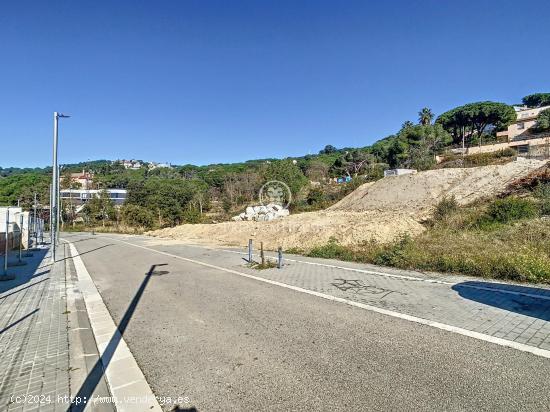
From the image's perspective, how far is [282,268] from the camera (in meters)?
11.5

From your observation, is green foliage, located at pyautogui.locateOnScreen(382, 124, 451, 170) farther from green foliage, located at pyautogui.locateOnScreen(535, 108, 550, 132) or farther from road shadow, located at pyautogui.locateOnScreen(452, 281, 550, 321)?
road shadow, located at pyautogui.locateOnScreen(452, 281, 550, 321)

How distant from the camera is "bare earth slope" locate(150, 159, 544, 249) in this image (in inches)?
698

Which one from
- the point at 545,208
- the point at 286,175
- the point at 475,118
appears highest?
the point at 475,118

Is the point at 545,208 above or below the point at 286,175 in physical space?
below

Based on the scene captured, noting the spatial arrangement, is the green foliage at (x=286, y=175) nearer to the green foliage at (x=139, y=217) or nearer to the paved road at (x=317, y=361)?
the green foliage at (x=139, y=217)

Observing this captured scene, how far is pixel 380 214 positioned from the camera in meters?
22.2

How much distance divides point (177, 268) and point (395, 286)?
7832 mm

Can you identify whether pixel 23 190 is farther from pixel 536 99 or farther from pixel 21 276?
pixel 536 99

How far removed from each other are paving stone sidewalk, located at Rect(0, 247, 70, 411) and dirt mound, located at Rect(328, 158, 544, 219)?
764 inches

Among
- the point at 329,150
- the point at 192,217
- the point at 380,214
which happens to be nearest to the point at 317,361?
the point at 380,214

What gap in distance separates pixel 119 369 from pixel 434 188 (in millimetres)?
27309

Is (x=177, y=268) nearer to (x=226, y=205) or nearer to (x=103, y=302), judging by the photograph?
(x=103, y=302)

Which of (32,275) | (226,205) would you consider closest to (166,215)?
(226,205)

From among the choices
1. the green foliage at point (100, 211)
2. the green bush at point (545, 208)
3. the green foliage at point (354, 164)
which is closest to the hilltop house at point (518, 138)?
the green foliage at point (354, 164)
